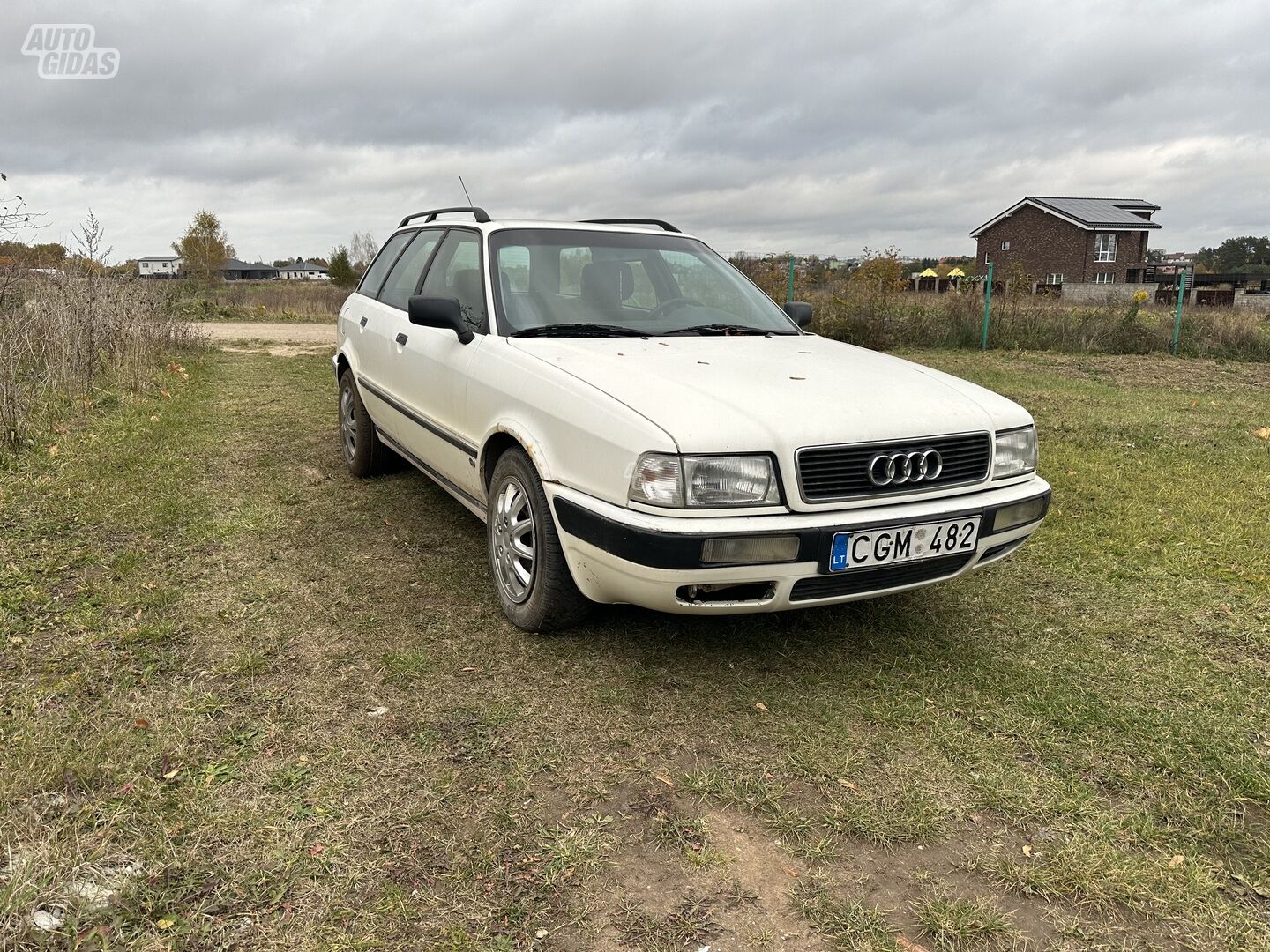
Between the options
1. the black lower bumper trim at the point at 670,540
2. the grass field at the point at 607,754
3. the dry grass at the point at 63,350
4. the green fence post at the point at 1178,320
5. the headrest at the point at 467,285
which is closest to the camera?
the grass field at the point at 607,754

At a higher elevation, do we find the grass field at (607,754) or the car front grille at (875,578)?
the car front grille at (875,578)

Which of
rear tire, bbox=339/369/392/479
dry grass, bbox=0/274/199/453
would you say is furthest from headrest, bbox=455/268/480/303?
dry grass, bbox=0/274/199/453

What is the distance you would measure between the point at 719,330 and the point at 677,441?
1502mm

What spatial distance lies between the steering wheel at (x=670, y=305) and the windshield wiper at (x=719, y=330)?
149 millimetres

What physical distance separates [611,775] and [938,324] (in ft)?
47.9

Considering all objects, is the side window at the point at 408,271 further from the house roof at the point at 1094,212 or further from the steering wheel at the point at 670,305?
the house roof at the point at 1094,212

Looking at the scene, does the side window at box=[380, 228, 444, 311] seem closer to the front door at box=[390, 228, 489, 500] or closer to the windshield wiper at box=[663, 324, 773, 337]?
the front door at box=[390, 228, 489, 500]

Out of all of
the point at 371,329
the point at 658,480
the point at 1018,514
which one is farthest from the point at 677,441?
the point at 371,329

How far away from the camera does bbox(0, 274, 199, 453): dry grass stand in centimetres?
638

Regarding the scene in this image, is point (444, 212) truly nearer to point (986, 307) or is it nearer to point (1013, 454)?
point (1013, 454)

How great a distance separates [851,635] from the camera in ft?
11.4

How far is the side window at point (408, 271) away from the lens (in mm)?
4824

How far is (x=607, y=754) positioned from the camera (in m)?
2.63

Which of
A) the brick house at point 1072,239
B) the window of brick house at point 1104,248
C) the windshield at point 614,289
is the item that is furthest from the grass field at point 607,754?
the window of brick house at point 1104,248
